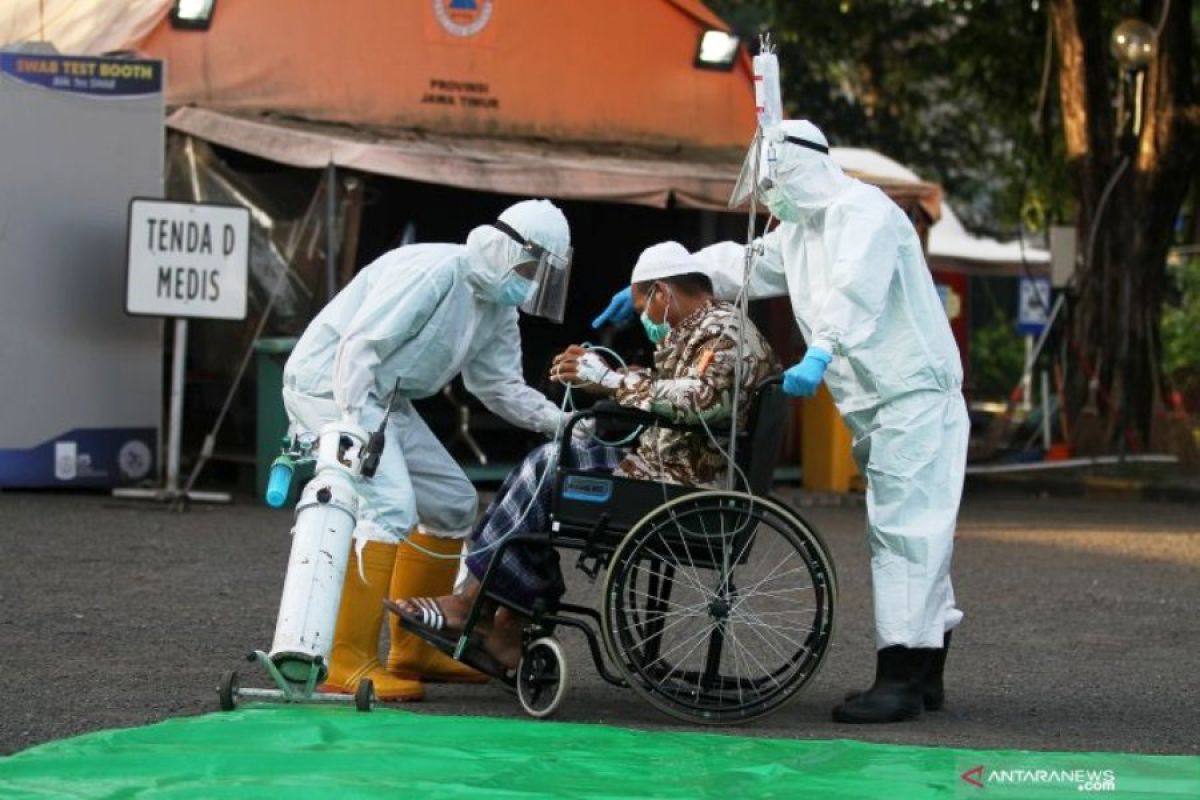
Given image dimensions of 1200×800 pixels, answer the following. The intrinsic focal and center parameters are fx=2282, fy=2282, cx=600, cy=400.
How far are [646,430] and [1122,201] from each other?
514 inches

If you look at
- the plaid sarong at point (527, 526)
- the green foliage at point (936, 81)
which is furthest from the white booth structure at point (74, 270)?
the green foliage at point (936, 81)

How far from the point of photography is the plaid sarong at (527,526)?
705cm

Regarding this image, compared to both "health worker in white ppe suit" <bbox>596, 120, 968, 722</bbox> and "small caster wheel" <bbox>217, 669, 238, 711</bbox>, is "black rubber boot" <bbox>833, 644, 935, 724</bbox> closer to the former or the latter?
"health worker in white ppe suit" <bbox>596, 120, 968, 722</bbox>

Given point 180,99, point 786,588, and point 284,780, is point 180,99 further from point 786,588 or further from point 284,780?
point 284,780

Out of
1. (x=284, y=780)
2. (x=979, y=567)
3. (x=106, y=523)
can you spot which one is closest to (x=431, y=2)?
(x=106, y=523)

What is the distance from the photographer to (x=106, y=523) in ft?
40.7

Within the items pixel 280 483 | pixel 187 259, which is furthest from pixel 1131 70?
pixel 280 483

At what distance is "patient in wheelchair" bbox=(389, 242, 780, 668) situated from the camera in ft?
22.8

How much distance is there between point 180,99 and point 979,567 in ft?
20.6

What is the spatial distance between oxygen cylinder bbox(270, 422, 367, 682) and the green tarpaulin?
0.17 meters

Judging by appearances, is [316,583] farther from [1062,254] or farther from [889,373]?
[1062,254]

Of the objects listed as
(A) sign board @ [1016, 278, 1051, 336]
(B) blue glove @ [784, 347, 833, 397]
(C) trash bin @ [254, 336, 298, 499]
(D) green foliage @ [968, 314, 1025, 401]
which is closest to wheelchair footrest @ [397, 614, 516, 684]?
(B) blue glove @ [784, 347, 833, 397]

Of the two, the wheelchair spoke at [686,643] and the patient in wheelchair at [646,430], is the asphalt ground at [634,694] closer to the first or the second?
the wheelchair spoke at [686,643]

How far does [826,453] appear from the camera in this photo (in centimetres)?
1595
